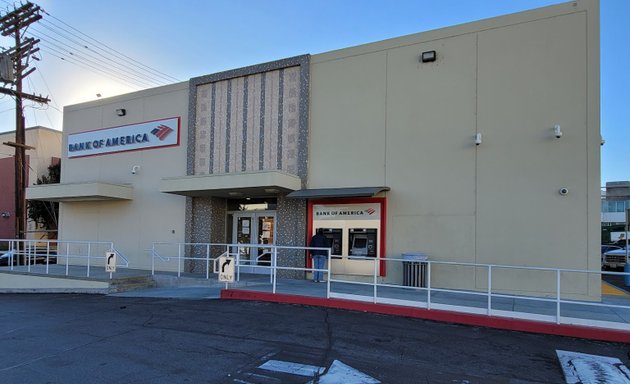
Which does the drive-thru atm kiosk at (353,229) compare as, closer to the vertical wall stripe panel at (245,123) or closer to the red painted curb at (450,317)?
the vertical wall stripe panel at (245,123)

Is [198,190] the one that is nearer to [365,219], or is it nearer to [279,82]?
[279,82]

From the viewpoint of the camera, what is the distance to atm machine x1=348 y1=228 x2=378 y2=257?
527 inches

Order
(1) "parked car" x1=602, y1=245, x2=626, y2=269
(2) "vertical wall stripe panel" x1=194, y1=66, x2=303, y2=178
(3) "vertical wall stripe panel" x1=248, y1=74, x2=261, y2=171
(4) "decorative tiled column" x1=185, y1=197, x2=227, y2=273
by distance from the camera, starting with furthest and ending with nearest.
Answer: (1) "parked car" x1=602, y1=245, x2=626, y2=269
(4) "decorative tiled column" x1=185, y1=197, x2=227, y2=273
(3) "vertical wall stripe panel" x1=248, y1=74, x2=261, y2=171
(2) "vertical wall stripe panel" x1=194, y1=66, x2=303, y2=178

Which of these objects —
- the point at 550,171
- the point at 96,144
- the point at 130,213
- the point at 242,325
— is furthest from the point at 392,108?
the point at 96,144

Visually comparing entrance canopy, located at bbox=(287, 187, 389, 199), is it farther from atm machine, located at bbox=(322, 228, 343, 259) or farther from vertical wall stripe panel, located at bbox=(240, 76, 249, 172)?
vertical wall stripe panel, located at bbox=(240, 76, 249, 172)

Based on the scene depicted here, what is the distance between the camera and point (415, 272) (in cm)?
1187

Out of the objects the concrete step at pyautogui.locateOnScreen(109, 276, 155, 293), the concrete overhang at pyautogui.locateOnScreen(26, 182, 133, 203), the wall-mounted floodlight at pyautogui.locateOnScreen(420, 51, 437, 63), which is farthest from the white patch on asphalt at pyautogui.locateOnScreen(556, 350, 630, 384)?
the concrete overhang at pyautogui.locateOnScreen(26, 182, 133, 203)

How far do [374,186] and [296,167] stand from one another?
2.73 meters

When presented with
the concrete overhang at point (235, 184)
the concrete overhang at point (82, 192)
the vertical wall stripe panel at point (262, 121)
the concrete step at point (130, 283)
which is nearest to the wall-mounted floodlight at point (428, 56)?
the concrete overhang at point (235, 184)

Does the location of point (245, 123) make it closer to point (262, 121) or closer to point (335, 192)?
point (262, 121)

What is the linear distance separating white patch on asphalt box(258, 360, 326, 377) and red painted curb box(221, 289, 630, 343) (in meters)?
3.63

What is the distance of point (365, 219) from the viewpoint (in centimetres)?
1352

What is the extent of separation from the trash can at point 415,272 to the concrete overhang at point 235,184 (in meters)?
4.25

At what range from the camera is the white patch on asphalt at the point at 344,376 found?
5.19 metres
